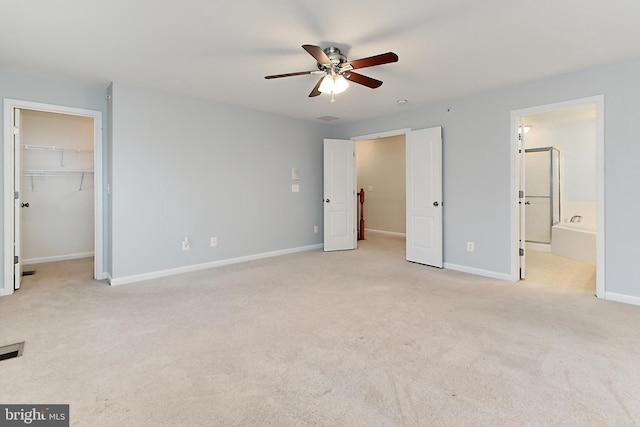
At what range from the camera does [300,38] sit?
2.66 metres

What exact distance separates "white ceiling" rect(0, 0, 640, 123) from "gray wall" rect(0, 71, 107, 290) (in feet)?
0.60

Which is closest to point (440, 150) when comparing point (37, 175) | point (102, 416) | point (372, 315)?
point (372, 315)

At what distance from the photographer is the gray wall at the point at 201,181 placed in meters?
3.94

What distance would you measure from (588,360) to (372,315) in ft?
4.96

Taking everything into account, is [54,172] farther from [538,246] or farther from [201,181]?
[538,246]

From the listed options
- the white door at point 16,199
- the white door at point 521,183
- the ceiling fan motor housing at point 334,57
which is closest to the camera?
the ceiling fan motor housing at point 334,57

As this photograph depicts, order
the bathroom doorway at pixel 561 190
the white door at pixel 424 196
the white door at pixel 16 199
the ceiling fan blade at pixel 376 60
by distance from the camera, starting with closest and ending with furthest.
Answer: the ceiling fan blade at pixel 376 60 → the white door at pixel 16 199 → the white door at pixel 424 196 → the bathroom doorway at pixel 561 190

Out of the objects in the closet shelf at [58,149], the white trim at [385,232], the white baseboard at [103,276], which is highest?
the closet shelf at [58,149]

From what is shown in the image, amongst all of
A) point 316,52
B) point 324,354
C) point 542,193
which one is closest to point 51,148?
point 316,52

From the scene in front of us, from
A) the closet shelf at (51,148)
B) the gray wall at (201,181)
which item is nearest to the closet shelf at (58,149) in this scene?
the closet shelf at (51,148)

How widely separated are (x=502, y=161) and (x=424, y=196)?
3.82 ft

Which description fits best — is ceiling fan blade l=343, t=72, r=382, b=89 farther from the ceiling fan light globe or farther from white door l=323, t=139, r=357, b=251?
white door l=323, t=139, r=357, b=251

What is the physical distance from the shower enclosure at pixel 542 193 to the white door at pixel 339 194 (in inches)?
132

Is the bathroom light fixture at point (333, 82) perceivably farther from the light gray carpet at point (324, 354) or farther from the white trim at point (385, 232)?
the white trim at point (385, 232)
